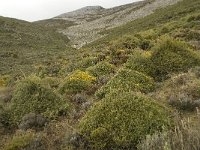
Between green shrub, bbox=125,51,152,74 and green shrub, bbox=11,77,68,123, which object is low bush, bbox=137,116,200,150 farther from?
green shrub, bbox=125,51,152,74

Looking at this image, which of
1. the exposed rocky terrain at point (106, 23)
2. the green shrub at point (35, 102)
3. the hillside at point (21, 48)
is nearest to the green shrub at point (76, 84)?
the green shrub at point (35, 102)

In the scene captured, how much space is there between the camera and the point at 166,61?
13.4 metres

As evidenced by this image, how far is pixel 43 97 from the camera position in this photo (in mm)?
11820

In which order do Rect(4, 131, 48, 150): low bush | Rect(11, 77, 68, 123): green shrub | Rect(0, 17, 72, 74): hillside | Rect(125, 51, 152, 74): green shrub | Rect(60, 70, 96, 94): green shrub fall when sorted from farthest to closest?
Rect(0, 17, 72, 74): hillside
Rect(125, 51, 152, 74): green shrub
Rect(60, 70, 96, 94): green shrub
Rect(11, 77, 68, 123): green shrub
Rect(4, 131, 48, 150): low bush

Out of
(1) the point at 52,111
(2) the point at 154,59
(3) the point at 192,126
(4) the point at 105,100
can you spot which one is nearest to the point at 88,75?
(2) the point at 154,59

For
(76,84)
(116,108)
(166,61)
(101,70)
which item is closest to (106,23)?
(101,70)

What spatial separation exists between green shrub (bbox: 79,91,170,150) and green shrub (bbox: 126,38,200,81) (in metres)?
3.66

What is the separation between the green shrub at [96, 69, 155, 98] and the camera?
11.6 m

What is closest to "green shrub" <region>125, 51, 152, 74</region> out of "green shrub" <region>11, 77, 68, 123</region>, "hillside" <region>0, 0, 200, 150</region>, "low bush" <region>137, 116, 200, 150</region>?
"hillside" <region>0, 0, 200, 150</region>

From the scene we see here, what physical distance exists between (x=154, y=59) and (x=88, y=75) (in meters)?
2.14

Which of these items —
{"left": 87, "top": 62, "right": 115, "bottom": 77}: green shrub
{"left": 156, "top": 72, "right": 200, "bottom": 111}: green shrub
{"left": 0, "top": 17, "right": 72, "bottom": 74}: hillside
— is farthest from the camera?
{"left": 0, "top": 17, "right": 72, "bottom": 74}: hillside

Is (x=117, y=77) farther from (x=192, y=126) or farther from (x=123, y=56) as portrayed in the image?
(x=123, y=56)

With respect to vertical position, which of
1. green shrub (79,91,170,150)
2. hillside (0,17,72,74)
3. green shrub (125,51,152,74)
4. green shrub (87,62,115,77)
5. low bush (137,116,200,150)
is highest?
Result: low bush (137,116,200,150)

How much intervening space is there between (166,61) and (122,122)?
4.89 metres
